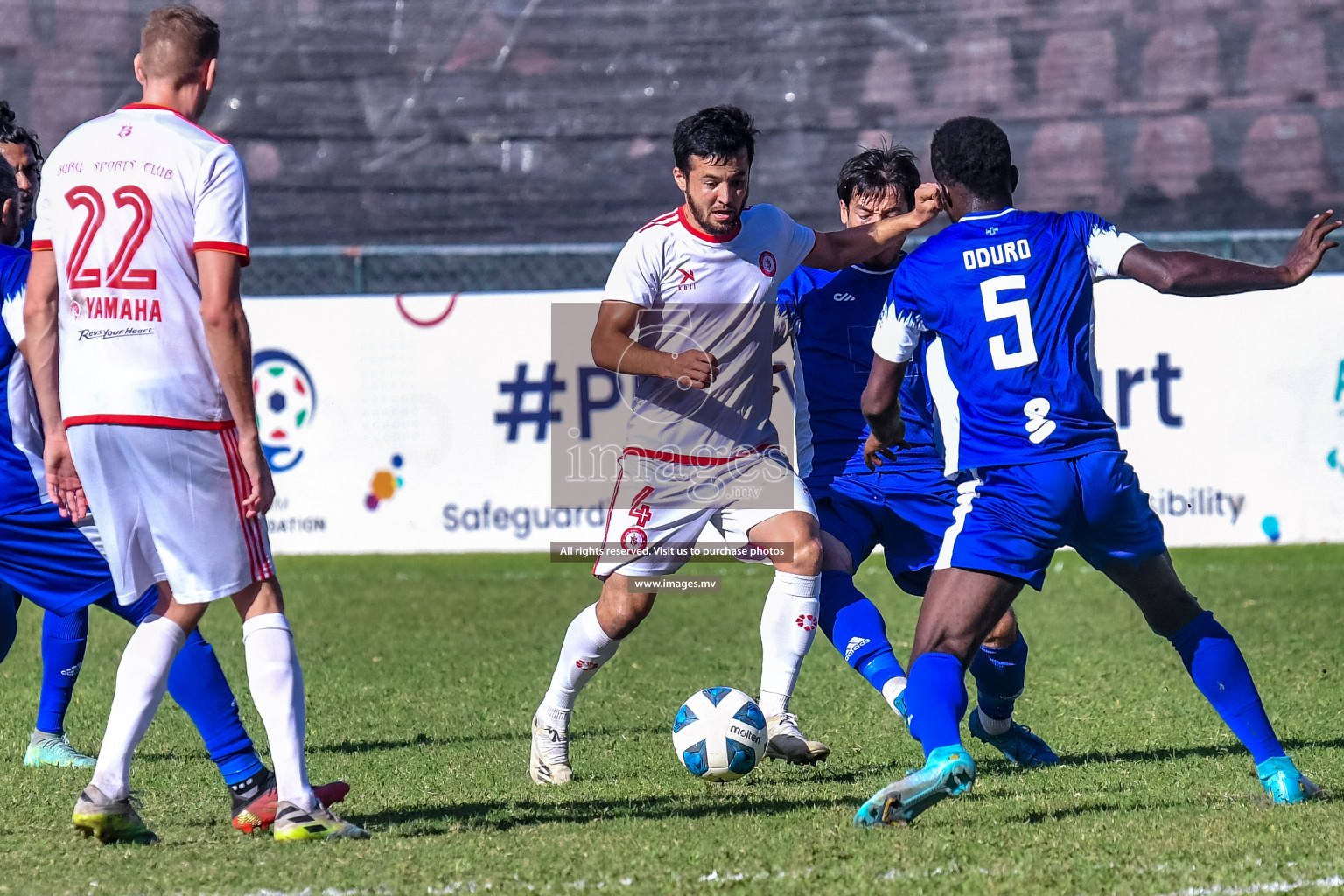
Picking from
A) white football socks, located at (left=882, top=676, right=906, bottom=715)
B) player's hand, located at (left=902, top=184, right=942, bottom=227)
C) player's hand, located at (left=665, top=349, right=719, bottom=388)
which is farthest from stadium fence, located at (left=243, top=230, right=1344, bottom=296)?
player's hand, located at (left=665, top=349, right=719, bottom=388)

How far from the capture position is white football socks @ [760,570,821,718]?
Answer: 5.21 meters

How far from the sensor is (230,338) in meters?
3.90

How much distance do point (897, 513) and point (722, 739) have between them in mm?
1316

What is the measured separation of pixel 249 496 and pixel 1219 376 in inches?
377

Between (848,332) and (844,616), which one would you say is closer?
(844,616)

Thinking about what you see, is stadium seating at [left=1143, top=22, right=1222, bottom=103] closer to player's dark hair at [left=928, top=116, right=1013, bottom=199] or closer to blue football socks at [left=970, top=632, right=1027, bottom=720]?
blue football socks at [left=970, top=632, right=1027, bottom=720]

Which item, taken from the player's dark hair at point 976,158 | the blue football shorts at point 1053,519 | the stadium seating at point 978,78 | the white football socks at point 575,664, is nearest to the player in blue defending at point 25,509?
the white football socks at point 575,664

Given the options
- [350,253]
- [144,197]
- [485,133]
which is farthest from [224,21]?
[144,197]

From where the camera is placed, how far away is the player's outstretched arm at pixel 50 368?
4191 mm

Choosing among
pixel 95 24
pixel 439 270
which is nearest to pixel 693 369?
pixel 439 270

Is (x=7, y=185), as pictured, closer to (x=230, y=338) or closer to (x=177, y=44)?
(x=177, y=44)

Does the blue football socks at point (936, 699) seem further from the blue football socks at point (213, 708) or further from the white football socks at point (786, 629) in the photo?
the blue football socks at point (213, 708)

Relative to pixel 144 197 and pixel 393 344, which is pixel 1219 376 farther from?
pixel 144 197

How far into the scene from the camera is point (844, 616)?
18.0 ft
